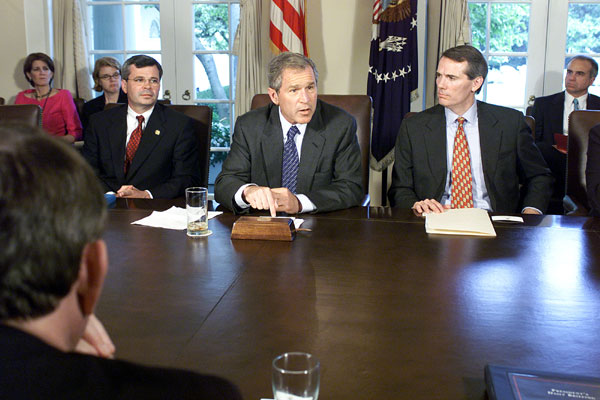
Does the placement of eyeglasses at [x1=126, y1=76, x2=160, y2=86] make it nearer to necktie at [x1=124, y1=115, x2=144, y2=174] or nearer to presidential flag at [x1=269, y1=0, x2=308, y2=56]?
necktie at [x1=124, y1=115, x2=144, y2=174]

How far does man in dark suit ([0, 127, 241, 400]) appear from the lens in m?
0.52

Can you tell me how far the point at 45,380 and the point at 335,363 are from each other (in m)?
0.61

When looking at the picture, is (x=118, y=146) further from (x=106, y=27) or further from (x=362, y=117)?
(x=106, y=27)

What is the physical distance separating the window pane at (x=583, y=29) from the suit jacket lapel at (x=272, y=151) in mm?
3297

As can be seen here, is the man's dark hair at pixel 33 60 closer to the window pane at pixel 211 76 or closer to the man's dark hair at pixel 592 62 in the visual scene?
the window pane at pixel 211 76

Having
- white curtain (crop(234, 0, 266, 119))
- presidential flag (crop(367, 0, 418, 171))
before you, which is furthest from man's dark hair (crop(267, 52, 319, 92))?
white curtain (crop(234, 0, 266, 119))

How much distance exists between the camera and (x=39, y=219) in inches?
20.5

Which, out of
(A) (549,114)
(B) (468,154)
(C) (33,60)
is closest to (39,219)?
(B) (468,154)

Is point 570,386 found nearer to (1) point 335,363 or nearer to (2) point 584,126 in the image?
(1) point 335,363

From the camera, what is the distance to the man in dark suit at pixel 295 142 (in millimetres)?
2715

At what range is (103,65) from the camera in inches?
195

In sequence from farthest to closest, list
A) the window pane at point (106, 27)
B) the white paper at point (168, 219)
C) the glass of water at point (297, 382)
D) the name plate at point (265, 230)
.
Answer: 1. the window pane at point (106, 27)
2. the white paper at point (168, 219)
3. the name plate at point (265, 230)
4. the glass of water at point (297, 382)

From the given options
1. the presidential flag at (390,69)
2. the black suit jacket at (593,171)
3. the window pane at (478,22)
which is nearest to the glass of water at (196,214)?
the black suit jacket at (593,171)

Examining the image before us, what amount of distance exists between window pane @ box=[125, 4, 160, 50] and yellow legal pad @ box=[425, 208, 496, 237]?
4.03 m
